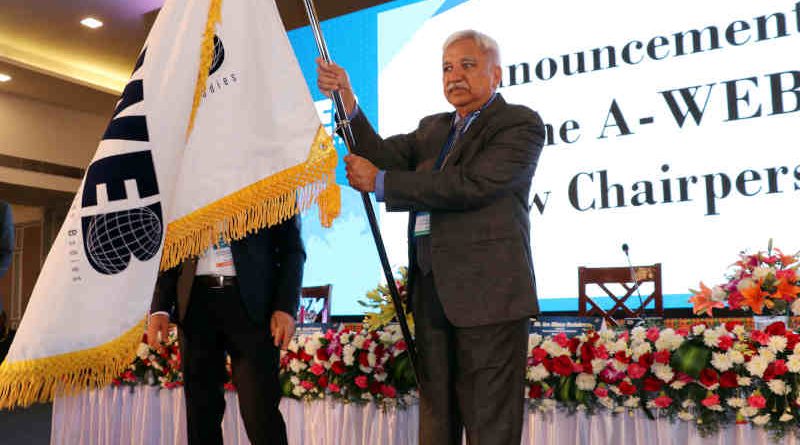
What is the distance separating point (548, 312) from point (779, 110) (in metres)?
1.84

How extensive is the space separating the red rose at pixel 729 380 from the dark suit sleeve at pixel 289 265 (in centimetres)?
117

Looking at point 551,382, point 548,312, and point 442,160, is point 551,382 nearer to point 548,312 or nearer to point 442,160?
point 442,160

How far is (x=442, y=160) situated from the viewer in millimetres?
1742

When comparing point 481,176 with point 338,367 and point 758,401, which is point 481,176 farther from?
point 338,367

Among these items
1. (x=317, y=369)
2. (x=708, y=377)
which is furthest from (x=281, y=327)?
(x=708, y=377)

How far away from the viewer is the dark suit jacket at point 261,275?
73.7 inches

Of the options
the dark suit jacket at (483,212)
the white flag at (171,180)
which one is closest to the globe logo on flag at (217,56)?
the white flag at (171,180)

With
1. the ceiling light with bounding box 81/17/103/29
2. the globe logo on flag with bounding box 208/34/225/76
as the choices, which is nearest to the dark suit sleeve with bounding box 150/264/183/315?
the globe logo on flag with bounding box 208/34/225/76

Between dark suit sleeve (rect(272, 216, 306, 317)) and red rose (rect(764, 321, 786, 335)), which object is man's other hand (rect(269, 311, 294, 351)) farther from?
red rose (rect(764, 321, 786, 335))

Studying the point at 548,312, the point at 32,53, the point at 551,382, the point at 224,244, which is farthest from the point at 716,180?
the point at 32,53

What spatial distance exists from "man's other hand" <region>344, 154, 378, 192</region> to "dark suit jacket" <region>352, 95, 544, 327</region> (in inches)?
1.9

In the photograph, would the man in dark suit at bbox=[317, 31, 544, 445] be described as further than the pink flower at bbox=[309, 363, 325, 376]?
No

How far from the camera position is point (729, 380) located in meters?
1.89

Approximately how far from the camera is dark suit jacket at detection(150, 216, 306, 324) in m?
1.87
